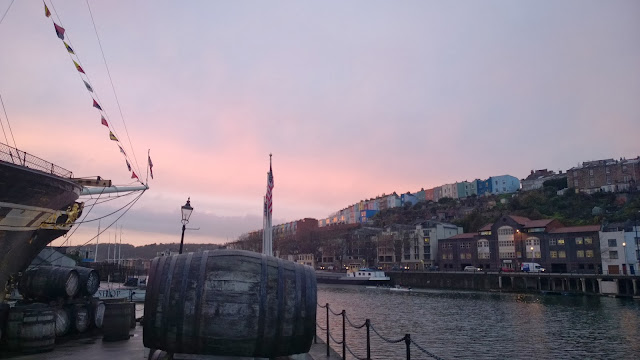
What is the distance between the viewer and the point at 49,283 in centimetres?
1335

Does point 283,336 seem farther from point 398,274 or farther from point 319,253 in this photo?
point 319,253

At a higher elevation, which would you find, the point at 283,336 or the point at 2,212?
the point at 2,212

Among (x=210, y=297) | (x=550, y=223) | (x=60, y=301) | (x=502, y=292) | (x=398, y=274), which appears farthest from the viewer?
(x=398, y=274)

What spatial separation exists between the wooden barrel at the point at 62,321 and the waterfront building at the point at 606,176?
433 feet

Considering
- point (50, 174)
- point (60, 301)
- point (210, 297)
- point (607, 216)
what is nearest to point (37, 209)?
point (50, 174)

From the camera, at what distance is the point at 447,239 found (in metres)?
95.9

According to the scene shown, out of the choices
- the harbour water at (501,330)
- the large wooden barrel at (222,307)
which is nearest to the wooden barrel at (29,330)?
the large wooden barrel at (222,307)

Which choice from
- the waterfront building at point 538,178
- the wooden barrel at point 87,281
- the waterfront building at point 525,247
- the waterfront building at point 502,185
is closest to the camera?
the wooden barrel at point 87,281

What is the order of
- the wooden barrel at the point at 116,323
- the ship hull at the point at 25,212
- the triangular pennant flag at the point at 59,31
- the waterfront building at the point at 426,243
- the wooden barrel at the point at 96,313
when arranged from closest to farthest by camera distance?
1. the wooden barrel at the point at 116,323
2. the wooden barrel at the point at 96,313
3. the ship hull at the point at 25,212
4. the triangular pennant flag at the point at 59,31
5. the waterfront building at the point at 426,243

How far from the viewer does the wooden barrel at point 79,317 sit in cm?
1315

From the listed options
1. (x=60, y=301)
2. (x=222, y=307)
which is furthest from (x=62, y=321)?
(x=222, y=307)

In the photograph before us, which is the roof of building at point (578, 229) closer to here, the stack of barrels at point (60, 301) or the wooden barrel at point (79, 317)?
the stack of barrels at point (60, 301)

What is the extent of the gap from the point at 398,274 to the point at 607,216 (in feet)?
155

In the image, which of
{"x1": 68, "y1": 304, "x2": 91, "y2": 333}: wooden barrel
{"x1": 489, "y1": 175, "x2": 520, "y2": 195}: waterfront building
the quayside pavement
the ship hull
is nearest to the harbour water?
the quayside pavement
